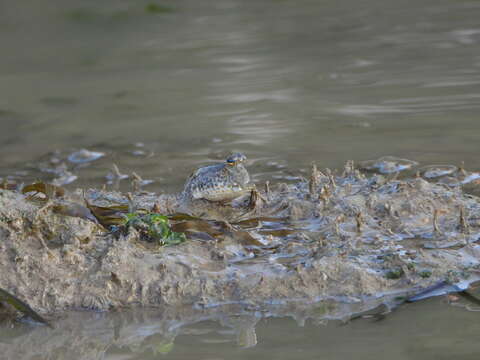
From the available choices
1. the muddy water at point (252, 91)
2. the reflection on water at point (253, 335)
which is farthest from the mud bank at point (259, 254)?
the muddy water at point (252, 91)

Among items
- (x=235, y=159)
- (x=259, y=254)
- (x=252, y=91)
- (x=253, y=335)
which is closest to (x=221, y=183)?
(x=235, y=159)

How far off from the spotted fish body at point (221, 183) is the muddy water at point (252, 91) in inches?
36.7

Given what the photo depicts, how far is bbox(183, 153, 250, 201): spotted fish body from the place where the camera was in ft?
10.8

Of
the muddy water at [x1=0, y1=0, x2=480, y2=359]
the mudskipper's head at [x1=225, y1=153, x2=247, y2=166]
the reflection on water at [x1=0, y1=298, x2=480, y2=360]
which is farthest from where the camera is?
the muddy water at [x1=0, y1=0, x2=480, y2=359]

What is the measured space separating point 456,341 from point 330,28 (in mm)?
7374

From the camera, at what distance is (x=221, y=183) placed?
328cm

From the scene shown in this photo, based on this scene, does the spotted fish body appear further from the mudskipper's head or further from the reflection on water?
the reflection on water

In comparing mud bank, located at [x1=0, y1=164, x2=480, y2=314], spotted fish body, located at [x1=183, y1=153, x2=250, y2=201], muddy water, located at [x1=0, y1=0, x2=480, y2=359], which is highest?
spotted fish body, located at [x1=183, y1=153, x2=250, y2=201]

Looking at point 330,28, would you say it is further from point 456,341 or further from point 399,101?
point 456,341

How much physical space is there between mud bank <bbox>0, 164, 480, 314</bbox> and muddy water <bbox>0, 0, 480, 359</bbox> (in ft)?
0.68

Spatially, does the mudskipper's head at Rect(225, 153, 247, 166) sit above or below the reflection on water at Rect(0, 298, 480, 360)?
above

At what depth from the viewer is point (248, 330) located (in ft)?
7.96

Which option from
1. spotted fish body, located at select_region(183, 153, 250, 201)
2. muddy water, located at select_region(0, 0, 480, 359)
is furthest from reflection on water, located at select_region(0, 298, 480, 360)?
spotted fish body, located at select_region(183, 153, 250, 201)

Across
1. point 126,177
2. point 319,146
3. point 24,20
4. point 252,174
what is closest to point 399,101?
point 319,146
